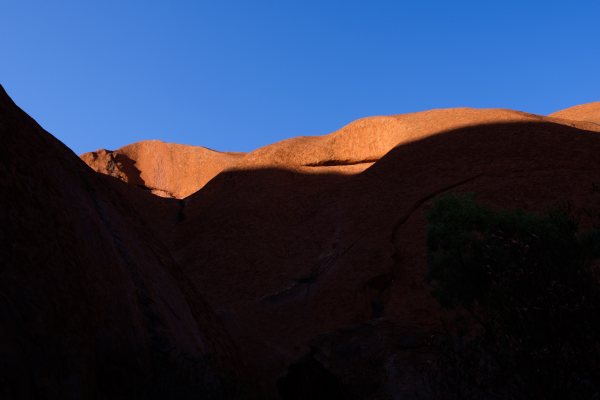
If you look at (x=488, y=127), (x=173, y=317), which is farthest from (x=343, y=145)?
(x=173, y=317)

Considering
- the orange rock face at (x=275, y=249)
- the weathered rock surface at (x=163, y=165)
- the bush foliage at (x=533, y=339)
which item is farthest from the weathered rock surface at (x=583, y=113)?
the bush foliage at (x=533, y=339)

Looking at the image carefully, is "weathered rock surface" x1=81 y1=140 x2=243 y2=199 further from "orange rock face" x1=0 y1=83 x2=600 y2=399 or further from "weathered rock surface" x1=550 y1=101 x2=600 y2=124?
"weathered rock surface" x1=550 y1=101 x2=600 y2=124

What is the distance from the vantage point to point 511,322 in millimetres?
9570

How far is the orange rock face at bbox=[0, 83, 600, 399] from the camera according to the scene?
31.5 ft

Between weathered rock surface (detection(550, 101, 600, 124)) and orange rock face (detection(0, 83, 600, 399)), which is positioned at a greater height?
weathered rock surface (detection(550, 101, 600, 124))

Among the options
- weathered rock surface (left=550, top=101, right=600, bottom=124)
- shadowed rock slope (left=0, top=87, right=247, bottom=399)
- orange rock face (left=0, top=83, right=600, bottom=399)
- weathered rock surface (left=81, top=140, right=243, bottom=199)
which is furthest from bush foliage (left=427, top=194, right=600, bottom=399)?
weathered rock surface (left=81, top=140, right=243, bottom=199)

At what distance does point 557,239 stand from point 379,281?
9240 mm

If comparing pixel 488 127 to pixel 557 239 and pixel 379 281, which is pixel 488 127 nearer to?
pixel 379 281

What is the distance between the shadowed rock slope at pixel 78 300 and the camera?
26.7ft

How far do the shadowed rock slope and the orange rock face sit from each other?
0.04 m

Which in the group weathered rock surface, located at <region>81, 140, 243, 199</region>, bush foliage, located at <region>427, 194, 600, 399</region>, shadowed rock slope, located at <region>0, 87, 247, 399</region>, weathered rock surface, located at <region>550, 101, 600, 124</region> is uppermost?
weathered rock surface, located at <region>81, 140, 243, 199</region>

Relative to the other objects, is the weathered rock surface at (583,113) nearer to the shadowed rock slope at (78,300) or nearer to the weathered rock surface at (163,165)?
the weathered rock surface at (163,165)

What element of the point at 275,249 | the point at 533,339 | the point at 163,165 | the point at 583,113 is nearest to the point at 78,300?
the point at 533,339

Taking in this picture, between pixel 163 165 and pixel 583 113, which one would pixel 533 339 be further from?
pixel 163 165
